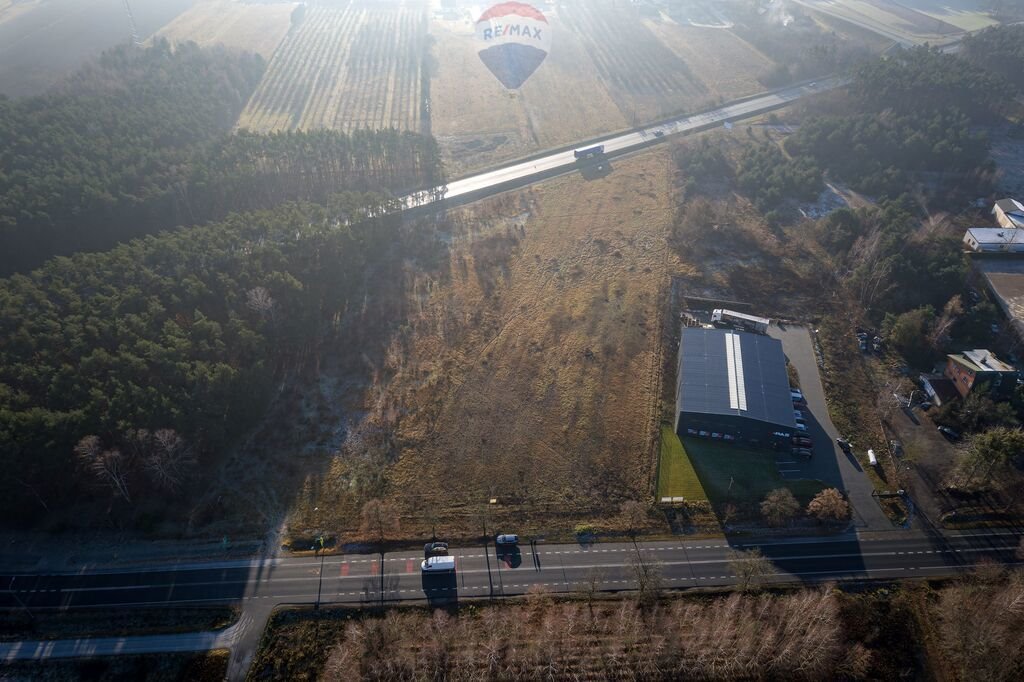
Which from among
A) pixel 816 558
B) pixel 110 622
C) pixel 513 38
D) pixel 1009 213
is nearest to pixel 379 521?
pixel 110 622

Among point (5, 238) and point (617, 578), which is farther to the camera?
point (5, 238)

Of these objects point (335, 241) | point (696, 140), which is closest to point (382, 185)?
point (335, 241)

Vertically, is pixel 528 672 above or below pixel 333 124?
below

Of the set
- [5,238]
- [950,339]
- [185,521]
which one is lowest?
[950,339]

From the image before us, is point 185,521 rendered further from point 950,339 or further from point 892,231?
point 892,231

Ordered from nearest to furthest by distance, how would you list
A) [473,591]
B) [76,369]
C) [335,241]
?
[473,591] → [76,369] → [335,241]

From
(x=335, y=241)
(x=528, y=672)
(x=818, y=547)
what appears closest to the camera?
(x=528, y=672)
